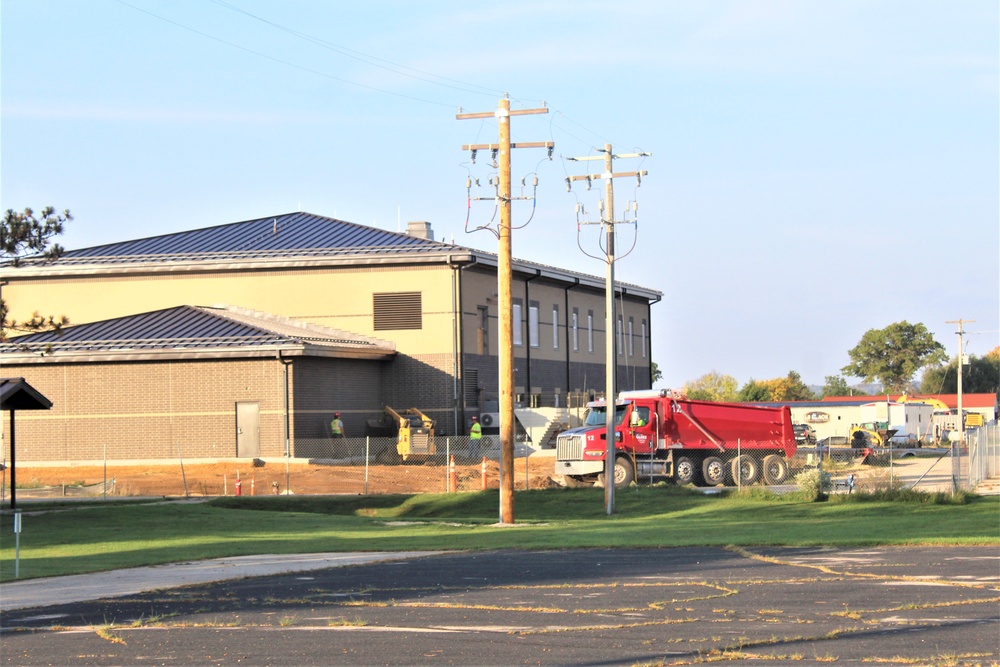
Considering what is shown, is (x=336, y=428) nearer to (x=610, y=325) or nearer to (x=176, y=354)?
(x=176, y=354)

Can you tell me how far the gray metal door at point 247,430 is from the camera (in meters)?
48.8

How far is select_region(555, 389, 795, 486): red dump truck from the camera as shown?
40.4 metres

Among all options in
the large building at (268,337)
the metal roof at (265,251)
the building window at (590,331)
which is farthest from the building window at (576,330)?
the metal roof at (265,251)

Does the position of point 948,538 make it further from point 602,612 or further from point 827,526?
point 602,612

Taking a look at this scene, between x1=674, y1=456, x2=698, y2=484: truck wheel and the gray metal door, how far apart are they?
1632cm

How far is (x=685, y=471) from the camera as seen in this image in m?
40.8

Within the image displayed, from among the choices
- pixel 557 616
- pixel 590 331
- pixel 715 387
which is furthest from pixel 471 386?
pixel 715 387

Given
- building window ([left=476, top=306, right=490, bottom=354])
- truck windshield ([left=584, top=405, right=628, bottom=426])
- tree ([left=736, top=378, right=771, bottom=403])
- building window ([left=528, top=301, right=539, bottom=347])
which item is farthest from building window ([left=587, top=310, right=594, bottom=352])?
tree ([left=736, top=378, right=771, bottom=403])

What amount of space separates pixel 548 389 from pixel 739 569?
42933mm

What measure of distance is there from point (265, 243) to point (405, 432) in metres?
13.5

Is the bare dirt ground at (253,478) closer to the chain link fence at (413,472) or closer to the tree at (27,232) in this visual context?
the chain link fence at (413,472)

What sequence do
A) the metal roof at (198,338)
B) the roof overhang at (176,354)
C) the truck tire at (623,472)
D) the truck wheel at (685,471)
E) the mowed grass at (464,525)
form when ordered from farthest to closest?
the metal roof at (198,338) < the roof overhang at (176,354) < the truck wheel at (685,471) < the truck tire at (623,472) < the mowed grass at (464,525)

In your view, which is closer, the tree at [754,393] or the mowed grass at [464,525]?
the mowed grass at [464,525]

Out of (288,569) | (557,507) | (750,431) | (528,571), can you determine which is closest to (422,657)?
(528,571)
